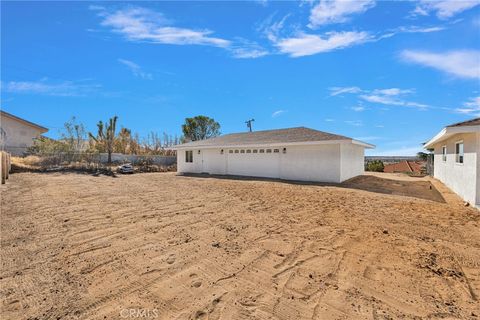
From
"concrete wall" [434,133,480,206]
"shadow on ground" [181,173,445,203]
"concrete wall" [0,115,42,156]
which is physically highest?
"concrete wall" [0,115,42,156]

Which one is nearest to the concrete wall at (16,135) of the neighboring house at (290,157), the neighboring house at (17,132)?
the neighboring house at (17,132)

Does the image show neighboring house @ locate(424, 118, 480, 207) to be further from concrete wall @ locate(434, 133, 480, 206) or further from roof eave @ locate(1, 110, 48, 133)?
roof eave @ locate(1, 110, 48, 133)

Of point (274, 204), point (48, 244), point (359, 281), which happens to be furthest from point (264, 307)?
point (274, 204)

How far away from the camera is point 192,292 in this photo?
264cm

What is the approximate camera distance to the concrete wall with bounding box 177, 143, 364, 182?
13.7 m

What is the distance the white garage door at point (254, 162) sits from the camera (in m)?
15.9

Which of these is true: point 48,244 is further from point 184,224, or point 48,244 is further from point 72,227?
point 184,224

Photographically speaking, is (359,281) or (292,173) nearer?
(359,281)

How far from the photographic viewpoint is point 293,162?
1507 centimetres

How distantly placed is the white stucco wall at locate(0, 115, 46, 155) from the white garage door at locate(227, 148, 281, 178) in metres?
20.9

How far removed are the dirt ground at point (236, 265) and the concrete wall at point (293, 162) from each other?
7.48 m

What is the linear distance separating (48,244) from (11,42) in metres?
13.7

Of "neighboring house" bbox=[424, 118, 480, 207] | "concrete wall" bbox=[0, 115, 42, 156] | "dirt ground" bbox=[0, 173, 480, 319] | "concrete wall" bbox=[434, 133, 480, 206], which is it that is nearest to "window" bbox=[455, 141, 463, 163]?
"neighboring house" bbox=[424, 118, 480, 207]

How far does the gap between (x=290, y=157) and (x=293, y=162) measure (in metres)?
0.38
